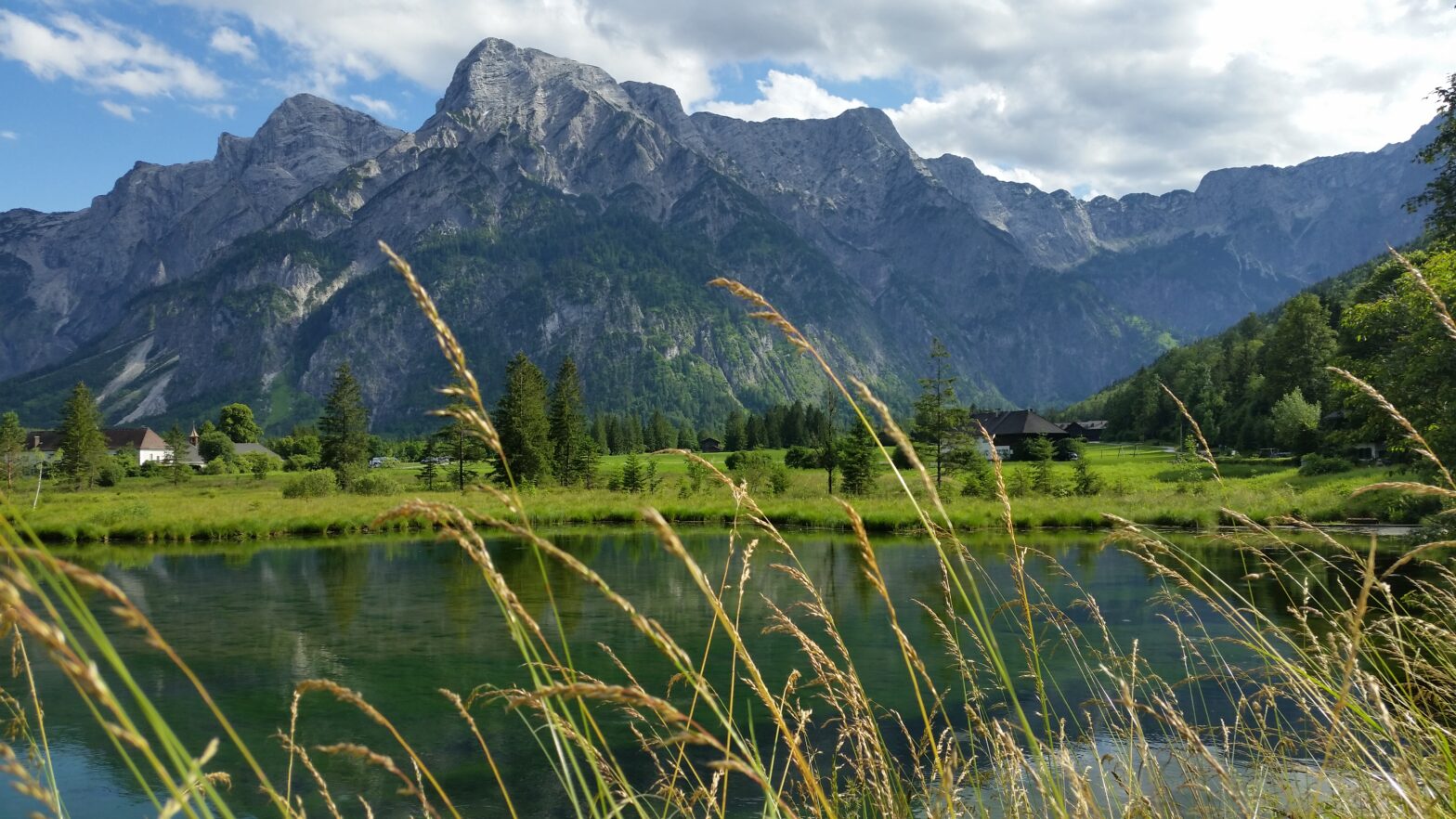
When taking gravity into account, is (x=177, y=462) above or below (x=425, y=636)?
above

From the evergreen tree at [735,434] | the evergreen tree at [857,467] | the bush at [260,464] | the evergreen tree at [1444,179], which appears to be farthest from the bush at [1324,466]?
the evergreen tree at [735,434]

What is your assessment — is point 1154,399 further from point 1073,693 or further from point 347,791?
point 347,791

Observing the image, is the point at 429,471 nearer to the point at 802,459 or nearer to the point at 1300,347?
the point at 802,459

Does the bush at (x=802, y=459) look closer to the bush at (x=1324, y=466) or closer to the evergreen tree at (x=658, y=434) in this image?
the bush at (x=1324, y=466)

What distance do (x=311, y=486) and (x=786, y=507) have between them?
27.5m

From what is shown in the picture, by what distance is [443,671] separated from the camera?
47.6 feet

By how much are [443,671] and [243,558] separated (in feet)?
61.5

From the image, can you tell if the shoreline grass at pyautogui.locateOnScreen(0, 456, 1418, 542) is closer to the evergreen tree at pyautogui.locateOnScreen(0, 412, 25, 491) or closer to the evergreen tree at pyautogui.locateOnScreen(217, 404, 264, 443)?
the evergreen tree at pyautogui.locateOnScreen(0, 412, 25, 491)

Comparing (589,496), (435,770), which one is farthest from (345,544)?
(435,770)

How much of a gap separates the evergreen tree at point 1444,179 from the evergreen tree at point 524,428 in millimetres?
44888

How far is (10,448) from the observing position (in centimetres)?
5594

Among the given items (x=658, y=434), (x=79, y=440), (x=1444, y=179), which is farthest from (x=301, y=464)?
(x=1444, y=179)

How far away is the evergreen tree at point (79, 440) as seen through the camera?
58.3 meters

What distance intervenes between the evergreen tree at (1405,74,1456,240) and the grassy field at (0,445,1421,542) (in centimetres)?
1029
